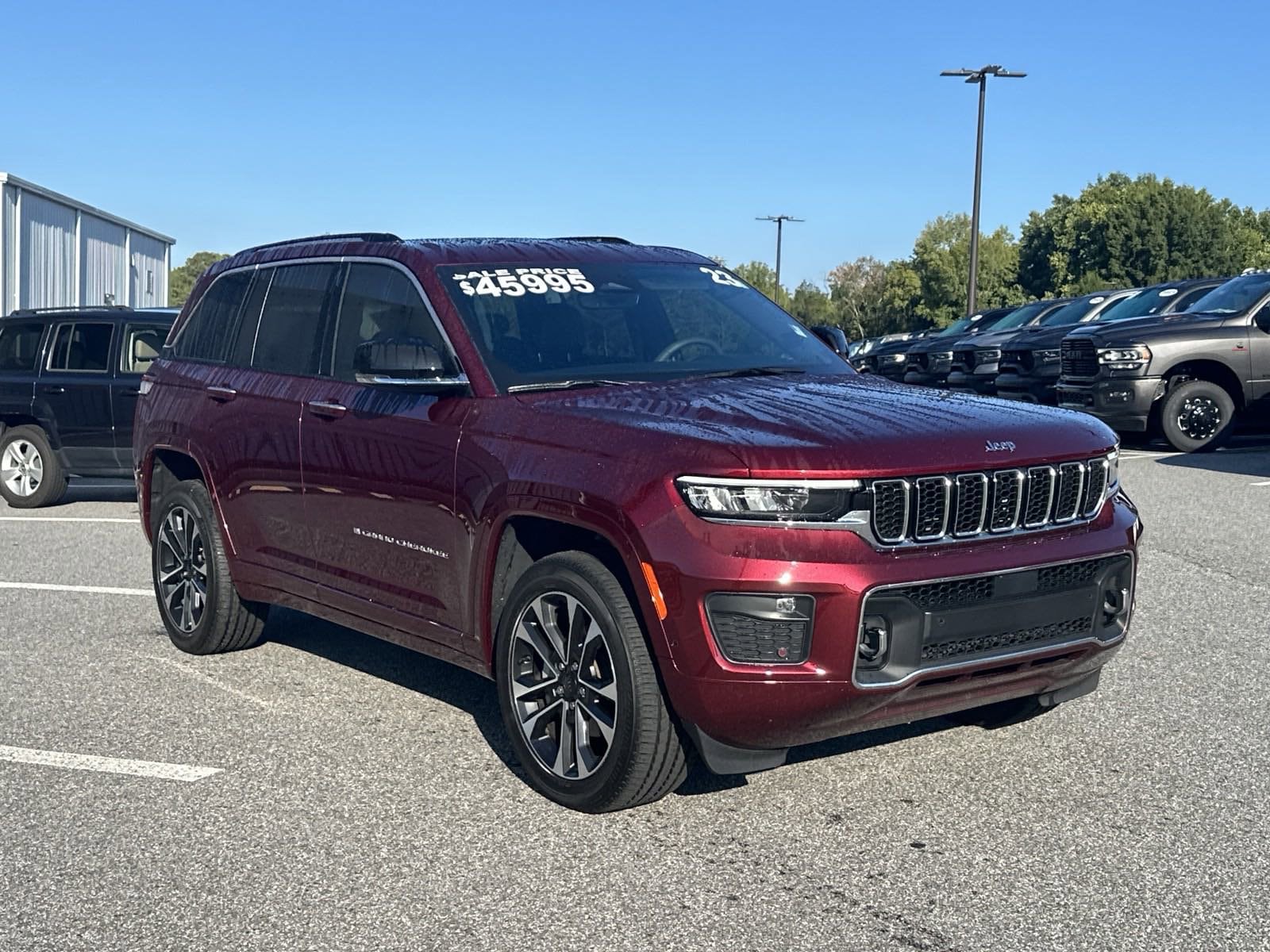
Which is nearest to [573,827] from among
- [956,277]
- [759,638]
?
[759,638]

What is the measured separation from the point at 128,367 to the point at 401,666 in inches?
294

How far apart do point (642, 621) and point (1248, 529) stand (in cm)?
725

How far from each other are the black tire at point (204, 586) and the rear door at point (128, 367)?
628cm

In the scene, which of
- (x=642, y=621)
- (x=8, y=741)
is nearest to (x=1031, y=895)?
(x=642, y=621)

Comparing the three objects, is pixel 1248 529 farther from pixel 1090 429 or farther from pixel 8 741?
pixel 8 741

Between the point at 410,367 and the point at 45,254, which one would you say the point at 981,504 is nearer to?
the point at 410,367

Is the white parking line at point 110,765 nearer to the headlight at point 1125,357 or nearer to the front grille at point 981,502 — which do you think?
the front grille at point 981,502

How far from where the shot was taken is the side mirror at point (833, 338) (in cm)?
639

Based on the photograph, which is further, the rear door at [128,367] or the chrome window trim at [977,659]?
the rear door at [128,367]

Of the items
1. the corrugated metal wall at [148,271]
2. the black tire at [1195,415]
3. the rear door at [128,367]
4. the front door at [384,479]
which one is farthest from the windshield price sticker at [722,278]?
the corrugated metal wall at [148,271]

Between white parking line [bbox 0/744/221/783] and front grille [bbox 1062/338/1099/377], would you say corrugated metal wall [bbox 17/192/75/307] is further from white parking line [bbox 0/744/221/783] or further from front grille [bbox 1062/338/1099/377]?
white parking line [bbox 0/744/221/783]

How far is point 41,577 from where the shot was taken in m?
9.41

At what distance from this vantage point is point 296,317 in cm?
644

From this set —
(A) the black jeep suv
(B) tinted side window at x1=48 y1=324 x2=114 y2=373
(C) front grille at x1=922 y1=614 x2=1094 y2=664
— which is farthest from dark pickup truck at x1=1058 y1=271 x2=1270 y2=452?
(C) front grille at x1=922 y1=614 x2=1094 y2=664
